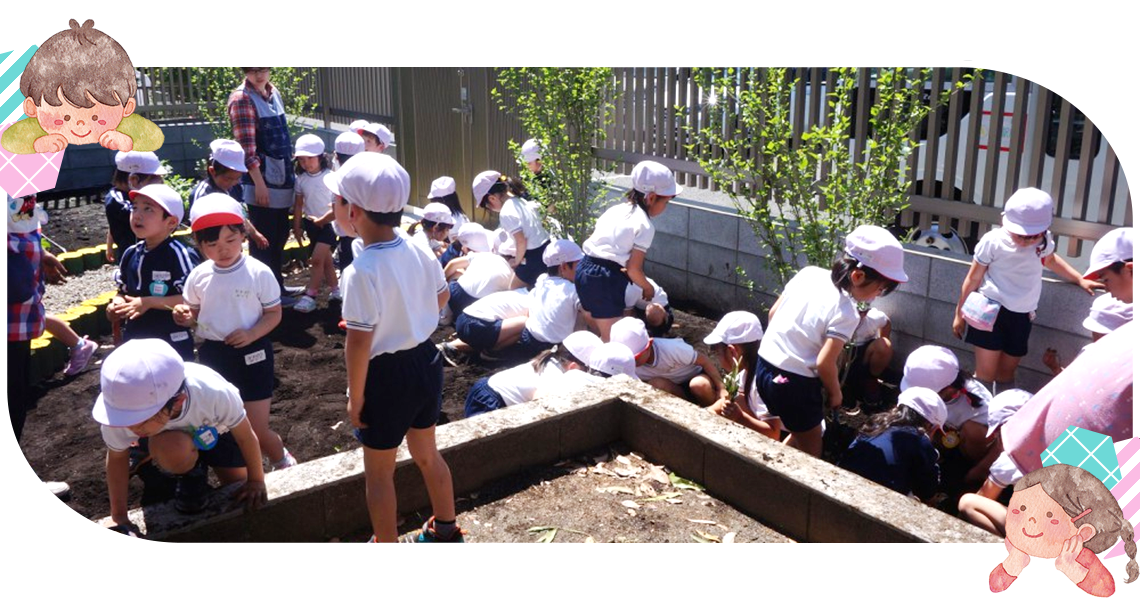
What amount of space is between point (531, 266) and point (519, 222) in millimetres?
379

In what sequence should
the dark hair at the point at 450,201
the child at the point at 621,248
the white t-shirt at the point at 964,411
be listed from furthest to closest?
Answer: the dark hair at the point at 450,201
the child at the point at 621,248
the white t-shirt at the point at 964,411

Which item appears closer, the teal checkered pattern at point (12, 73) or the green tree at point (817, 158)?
the teal checkered pattern at point (12, 73)

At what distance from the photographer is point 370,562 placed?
3535mm

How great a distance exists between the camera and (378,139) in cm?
766

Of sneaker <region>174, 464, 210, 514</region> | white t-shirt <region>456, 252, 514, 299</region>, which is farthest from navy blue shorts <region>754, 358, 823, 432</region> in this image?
white t-shirt <region>456, 252, 514, 299</region>

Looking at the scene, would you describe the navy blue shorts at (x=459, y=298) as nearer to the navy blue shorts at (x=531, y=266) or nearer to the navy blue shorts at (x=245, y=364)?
the navy blue shorts at (x=531, y=266)

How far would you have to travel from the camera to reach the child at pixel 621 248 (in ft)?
19.5

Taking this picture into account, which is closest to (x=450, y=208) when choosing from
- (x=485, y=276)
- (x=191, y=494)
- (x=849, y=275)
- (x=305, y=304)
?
(x=485, y=276)

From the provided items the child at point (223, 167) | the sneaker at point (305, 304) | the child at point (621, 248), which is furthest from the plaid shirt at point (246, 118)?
the child at point (621, 248)

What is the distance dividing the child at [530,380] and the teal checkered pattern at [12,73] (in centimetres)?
241

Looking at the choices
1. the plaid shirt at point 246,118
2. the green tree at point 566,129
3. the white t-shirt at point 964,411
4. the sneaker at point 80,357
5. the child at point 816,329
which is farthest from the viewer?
the green tree at point 566,129
